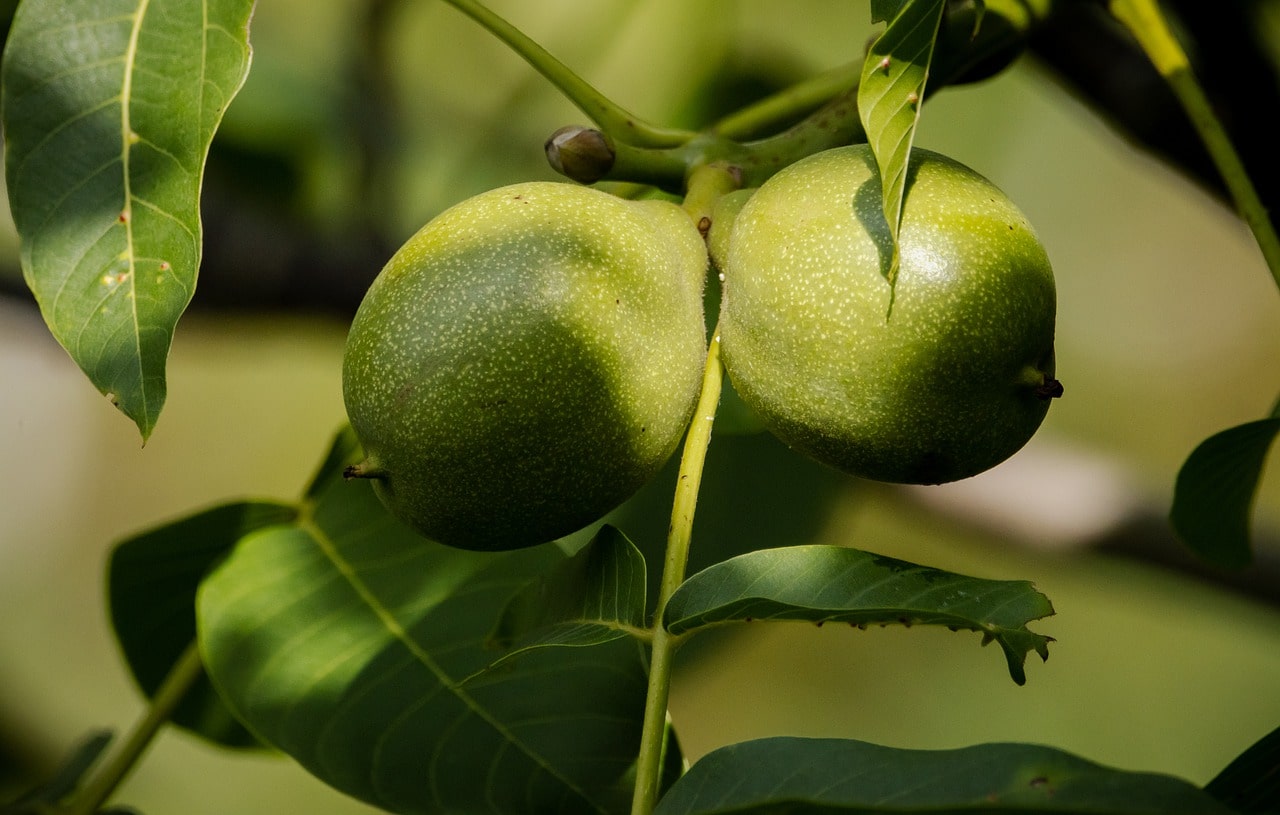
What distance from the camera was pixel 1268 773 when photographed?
0.85 metres

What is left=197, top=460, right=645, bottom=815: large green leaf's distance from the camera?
44.6 inches

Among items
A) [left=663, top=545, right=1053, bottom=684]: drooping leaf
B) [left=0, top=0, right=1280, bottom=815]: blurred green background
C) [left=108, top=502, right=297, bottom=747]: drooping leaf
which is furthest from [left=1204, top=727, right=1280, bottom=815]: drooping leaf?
[left=0, top=0, right=1280, bottom=815]: blurred green background

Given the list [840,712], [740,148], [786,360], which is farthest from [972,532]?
[840,712]

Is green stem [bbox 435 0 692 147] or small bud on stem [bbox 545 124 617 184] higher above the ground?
green stem [bbox 435 0 692 147]

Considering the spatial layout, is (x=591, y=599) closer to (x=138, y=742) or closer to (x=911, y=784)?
(x=911, y=784)

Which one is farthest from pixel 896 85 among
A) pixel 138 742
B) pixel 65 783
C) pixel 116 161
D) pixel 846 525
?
pixel 846 525

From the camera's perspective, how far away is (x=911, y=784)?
0.72 m

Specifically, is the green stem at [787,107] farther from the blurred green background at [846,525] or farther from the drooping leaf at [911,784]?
the blurred green background at [846,525]

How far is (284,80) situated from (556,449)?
1878mm

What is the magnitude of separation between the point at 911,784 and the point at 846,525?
1.51 metres

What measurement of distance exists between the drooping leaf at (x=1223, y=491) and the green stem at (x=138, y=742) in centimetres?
108

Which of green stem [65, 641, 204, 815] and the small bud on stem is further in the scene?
green stem [65, 641, 204, 815]

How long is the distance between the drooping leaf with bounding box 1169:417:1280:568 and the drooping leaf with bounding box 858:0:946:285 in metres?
0.47

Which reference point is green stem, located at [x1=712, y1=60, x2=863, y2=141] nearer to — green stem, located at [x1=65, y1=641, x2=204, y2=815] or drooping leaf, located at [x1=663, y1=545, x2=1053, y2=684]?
drooping leaf, located at [x1=663, y1=545, x2=1053, y2=684]
